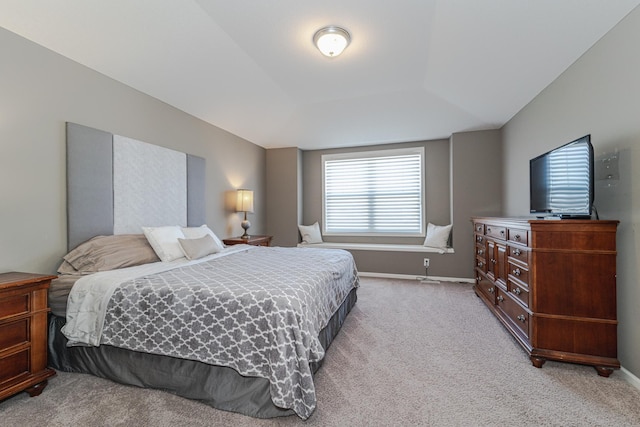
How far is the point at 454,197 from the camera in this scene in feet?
14.8

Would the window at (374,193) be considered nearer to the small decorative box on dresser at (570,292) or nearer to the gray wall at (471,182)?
the gray wall at (471,182)

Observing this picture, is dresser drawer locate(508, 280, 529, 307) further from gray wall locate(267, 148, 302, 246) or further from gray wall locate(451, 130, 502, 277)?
gray wall locate(267, 148, 302, 246)

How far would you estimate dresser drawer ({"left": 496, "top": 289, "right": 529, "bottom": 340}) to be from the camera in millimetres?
2205

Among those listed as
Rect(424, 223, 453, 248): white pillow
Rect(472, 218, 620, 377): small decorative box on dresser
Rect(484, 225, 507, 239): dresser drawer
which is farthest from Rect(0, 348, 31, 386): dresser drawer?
Rect(424, 223, 453, 248): white pillow

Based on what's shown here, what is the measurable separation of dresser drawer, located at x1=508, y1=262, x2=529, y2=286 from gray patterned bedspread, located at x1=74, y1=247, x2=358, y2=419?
1.62 m

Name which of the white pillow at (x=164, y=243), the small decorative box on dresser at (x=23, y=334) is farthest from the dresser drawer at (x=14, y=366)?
the white pillow at (x=164, y=243)

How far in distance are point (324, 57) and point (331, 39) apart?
44cm

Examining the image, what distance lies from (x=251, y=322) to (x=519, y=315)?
7.18ft

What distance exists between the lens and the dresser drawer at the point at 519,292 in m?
2.20

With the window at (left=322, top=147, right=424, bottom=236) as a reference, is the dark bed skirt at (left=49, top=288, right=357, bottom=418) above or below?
below

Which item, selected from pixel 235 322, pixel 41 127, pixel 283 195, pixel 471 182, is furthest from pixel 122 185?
pixel 471 182

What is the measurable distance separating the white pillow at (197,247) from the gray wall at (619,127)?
3.38 meters

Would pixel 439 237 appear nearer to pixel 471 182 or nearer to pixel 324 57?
pixel 471 182

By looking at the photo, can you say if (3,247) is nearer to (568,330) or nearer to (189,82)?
(189,82)
